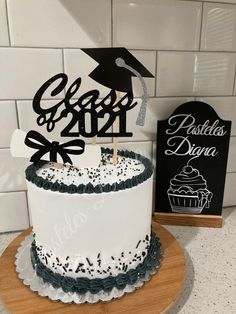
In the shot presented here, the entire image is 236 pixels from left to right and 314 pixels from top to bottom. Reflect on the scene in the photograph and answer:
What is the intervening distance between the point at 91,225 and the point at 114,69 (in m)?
0.27

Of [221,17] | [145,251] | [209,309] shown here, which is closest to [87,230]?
[145,251]

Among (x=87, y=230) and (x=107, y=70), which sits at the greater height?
(x=107, y=70)

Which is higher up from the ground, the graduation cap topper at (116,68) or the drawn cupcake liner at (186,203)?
the graduation cap topper at (116,68)

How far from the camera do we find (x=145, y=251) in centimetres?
55

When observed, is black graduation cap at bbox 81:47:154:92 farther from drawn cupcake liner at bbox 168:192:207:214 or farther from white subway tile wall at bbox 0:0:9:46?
drawn cupcake liner at bbox 168:192:207:214

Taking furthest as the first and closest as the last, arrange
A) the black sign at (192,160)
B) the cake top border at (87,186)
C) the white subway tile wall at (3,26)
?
the black sign at (192,160)
the white subway tile wall at (3,26)
the cake top border at (87,186)

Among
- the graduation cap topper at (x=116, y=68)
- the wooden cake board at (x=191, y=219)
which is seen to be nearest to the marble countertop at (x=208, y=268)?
the wooden cake board at (x=191, y=219)

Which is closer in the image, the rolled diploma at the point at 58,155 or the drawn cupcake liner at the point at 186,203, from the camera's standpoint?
the rolled diploma at the point at 58,155

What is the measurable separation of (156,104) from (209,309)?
47 cm

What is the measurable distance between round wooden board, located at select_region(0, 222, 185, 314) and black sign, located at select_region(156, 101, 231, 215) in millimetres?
239

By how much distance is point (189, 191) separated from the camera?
29.9 inches

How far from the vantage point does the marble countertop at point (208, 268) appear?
0.53m

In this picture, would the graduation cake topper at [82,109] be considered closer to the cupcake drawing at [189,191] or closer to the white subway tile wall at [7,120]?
the white subway tile wall at [7,120]

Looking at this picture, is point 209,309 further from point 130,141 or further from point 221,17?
point 221,17
